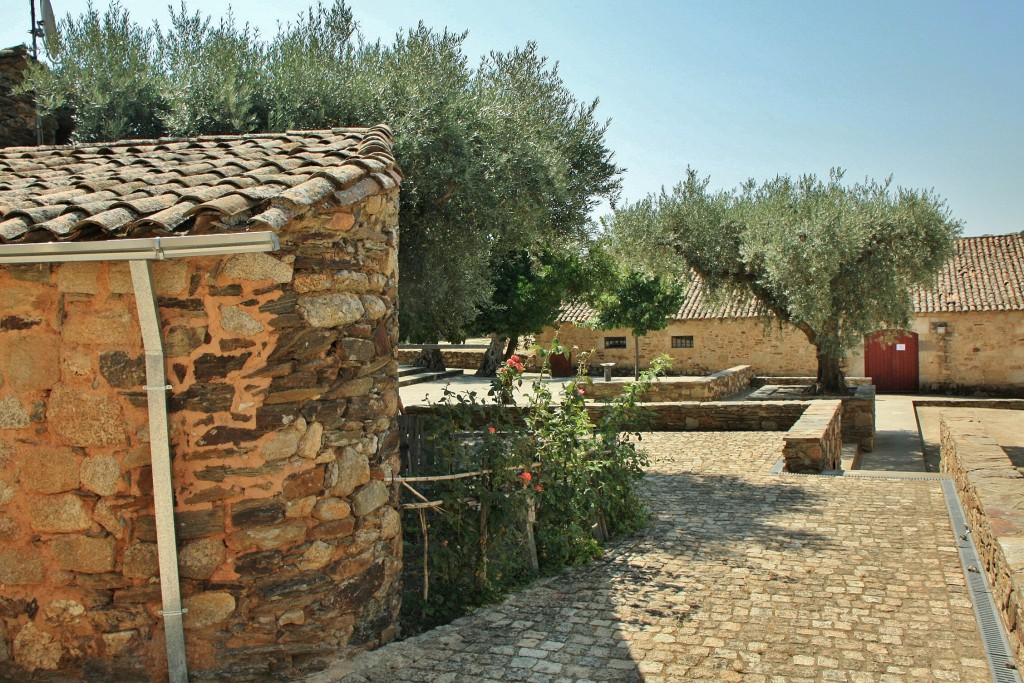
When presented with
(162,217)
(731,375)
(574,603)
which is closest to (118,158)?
(162,217)

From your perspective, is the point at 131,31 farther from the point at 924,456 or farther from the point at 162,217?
the point at 924,456

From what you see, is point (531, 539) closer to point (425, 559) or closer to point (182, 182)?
point (425, 559)

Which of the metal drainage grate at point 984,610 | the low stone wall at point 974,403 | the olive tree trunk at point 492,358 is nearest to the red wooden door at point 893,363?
the low stone wall at point 974,403

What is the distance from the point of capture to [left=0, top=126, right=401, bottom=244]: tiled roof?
11.7ft

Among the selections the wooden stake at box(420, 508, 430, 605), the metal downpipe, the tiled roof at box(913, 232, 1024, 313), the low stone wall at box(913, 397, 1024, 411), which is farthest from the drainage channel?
the tiled roof at box(913, 232, 1024, 313)

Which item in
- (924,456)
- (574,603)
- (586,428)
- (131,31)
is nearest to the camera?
(574,603)

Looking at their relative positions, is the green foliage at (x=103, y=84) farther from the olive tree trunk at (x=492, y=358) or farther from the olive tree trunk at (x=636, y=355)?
the olive tree trunk at (x=636, y=355)

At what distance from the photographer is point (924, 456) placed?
43.0 ft

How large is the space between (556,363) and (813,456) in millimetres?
23349

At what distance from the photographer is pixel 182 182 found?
427cm

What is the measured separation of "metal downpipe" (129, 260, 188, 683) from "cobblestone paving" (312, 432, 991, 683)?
74 cm

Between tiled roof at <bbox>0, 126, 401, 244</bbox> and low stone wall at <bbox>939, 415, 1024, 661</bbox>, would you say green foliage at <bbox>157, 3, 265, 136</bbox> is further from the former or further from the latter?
low stone wall at <bbox>939, 415, 1024, 661</bbox>

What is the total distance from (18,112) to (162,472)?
6623mm

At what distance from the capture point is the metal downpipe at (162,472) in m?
3.57
